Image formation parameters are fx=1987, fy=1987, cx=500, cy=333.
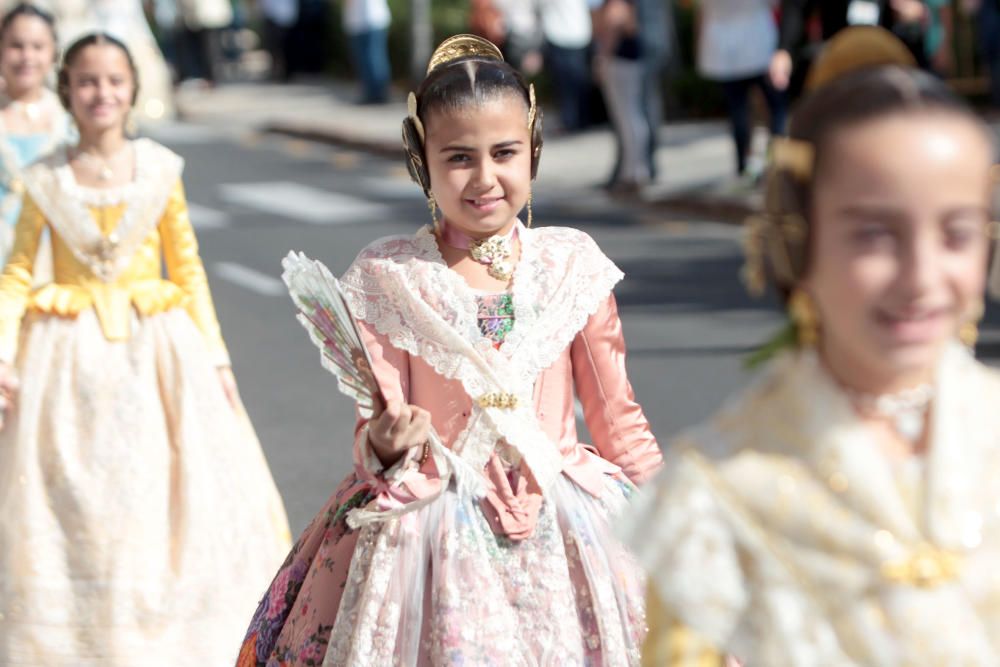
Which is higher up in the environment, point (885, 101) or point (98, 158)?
point (885, 101)

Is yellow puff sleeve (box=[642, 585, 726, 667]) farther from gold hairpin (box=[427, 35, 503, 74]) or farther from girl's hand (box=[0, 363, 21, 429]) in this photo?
girl's hand (box=[0, 363, 21, 429])

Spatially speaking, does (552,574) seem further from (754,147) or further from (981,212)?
(754,147)

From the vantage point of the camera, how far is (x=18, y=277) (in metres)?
5.75

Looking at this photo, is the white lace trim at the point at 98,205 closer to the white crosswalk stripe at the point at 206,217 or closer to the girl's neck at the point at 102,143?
the girl's neck at the point at 102,143

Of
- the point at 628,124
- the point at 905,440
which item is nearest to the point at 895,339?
the point at 905,440

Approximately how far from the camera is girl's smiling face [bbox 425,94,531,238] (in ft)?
13.7

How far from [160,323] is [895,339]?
12.3ft

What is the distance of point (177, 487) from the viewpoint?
233 inches

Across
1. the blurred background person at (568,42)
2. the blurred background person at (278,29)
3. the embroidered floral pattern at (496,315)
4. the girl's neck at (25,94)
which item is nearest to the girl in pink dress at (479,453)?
the embroidered floral pattern at (496,315)

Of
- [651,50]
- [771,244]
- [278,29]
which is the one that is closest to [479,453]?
[771,244]

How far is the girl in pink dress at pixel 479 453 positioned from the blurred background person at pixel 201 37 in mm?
23198

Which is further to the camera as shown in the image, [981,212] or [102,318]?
[102,318]

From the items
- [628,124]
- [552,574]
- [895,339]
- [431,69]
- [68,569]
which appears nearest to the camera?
[895,339]

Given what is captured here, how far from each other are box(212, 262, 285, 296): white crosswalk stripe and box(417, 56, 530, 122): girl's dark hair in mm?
8097
